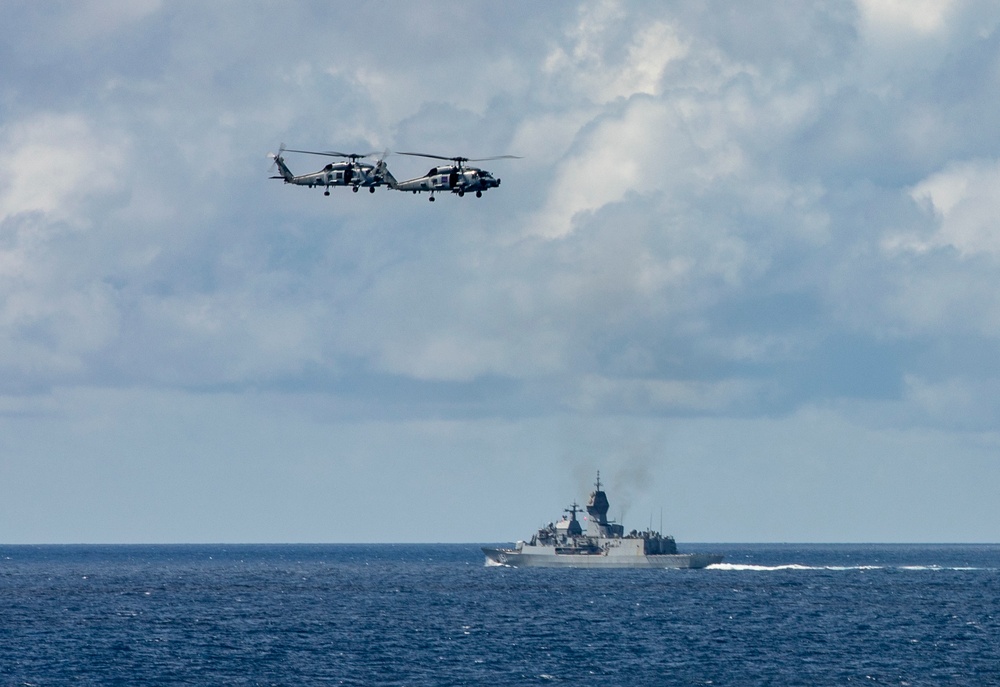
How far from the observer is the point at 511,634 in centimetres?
10394

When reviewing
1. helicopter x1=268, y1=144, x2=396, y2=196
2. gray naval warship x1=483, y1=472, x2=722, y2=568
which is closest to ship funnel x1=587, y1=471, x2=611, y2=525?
gray naval warship x1=483, y1=472, x2=722, y2=568

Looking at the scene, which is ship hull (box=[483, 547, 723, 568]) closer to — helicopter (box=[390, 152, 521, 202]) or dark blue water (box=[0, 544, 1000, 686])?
dark blue water (box=[0, 544, 1000, 686])

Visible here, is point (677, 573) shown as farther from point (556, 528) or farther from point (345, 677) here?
point (345, 677)

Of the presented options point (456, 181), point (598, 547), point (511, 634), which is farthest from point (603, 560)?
point (456, 181)

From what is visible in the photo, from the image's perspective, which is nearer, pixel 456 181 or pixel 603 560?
pixel 456 181

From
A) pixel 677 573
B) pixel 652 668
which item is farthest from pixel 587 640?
pixel 677 573

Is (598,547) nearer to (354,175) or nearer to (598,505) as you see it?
(598,505)

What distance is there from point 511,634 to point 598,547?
289 feet

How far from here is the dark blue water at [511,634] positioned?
3265 inches

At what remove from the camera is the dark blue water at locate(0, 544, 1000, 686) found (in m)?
82.9

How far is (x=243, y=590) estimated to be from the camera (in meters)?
161

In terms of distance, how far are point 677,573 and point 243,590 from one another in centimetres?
5715

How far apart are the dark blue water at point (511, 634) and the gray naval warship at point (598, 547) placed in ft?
73.1

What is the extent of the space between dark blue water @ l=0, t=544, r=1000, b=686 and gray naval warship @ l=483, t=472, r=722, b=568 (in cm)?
2229
